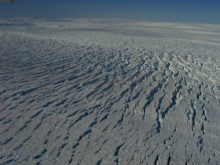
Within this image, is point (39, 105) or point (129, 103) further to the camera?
point (129, 103)

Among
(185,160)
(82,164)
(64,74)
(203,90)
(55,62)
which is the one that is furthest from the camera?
(55,62)

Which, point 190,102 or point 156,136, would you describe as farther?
point 190,102

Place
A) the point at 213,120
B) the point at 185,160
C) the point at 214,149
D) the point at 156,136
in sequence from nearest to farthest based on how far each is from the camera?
the point at 185,160, the point at 214,149, the point at 156,136, the point at 213,120

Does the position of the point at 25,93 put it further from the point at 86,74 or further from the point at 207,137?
the point at 207,137

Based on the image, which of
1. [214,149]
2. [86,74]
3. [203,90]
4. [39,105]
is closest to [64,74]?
[86,74]

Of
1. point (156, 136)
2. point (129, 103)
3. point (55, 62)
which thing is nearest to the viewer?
point (156, 136)

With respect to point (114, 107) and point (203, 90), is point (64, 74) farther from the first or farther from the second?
point (203, 90)

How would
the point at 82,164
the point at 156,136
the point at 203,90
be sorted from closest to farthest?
the point at 82,164
the point at 156,136
the point at 203,90

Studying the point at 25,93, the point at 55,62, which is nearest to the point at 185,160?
the point at 25,93
